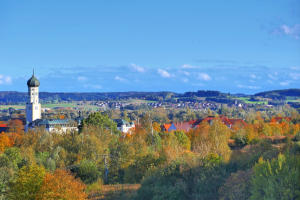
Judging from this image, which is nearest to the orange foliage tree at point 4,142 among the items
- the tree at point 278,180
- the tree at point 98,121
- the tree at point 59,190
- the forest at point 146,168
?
the forest at point 146,168

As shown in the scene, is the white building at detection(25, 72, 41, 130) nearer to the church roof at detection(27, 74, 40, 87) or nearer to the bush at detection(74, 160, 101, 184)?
the church roof at detection(27, 74, 40, 87)

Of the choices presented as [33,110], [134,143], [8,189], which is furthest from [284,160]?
[33,110]

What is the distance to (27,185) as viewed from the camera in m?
38.2

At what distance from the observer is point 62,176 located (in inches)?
1560

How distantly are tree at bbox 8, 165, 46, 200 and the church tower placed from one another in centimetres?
7248

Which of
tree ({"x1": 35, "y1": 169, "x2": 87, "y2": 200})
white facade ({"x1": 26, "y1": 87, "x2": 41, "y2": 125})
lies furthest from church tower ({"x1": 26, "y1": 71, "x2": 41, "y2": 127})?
tree ({"x1": 35, "y1": 169, "x2": 87, "y2": 200})

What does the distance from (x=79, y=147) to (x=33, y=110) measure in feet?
179

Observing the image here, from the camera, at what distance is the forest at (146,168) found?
28.4 meters

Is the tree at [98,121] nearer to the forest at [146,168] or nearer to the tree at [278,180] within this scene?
the forest at [146,168]

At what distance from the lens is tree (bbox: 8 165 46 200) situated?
124ft

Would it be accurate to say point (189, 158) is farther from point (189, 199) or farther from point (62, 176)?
point (62, 176)

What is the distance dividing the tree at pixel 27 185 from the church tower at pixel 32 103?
72.5 metres

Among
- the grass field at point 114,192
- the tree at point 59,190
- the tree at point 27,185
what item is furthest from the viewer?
the grass field at point 114,192

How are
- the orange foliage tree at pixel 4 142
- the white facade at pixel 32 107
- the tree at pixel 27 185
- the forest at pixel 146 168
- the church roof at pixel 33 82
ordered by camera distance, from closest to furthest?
the forest at pixel 146 168, the tree at pixel 27 185, the orange foliage tree at pixel 4 142, the white facade at pixel 32 107, the church roof at pixel 33 82
